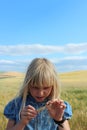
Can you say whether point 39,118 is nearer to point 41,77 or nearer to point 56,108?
point 56,108

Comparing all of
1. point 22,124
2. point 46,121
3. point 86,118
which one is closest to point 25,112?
point 22,124

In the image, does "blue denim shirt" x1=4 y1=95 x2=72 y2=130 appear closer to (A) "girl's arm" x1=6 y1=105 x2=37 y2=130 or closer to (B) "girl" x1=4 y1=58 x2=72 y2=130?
(B) "girl" x1=4 y1=58 x2=72 y2=130

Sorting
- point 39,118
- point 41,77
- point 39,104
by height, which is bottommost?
point 39,118

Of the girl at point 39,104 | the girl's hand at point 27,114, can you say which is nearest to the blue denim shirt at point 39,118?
the girl at point 39,104

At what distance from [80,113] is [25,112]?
2.29 meters

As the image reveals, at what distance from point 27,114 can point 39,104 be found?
10.6 inches

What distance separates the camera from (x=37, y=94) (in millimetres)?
2879

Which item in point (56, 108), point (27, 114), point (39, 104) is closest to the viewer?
point (27, 114)

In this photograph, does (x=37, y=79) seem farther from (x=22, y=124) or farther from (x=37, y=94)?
(x=22, y=124)

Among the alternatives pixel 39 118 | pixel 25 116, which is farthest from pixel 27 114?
pixel 39 118

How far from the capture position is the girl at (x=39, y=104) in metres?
2.86

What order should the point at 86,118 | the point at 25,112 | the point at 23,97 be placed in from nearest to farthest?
1. the point at 25,112
2. the point at 23,97
3. the point at 86,118

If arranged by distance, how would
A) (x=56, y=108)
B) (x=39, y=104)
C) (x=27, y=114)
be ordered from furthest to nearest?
(x=39, y=104), (x=56, y=108), (x=27, y=114)

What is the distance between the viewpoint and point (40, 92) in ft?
9.36
